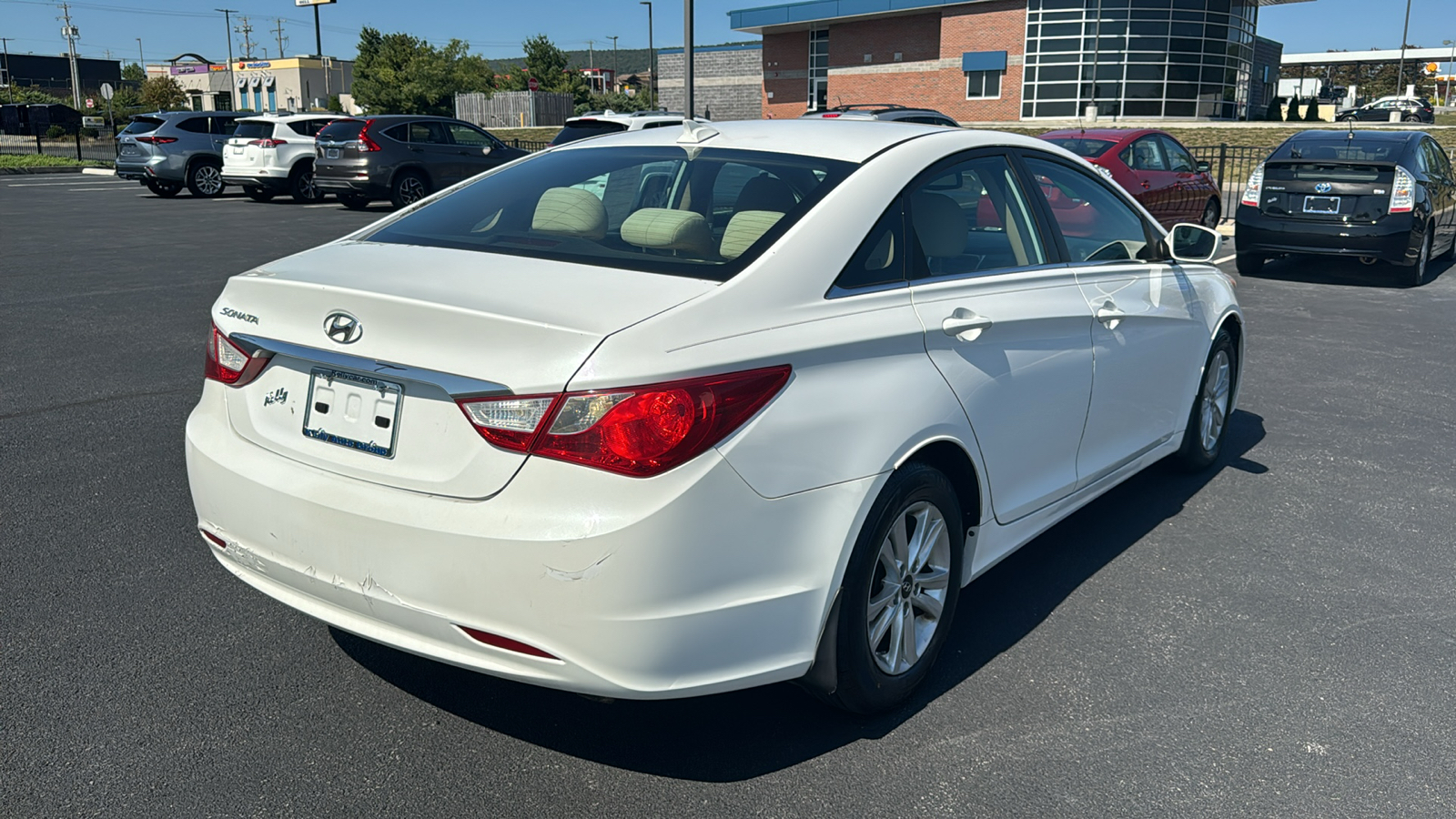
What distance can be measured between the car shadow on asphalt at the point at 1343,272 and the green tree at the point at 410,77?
58.9 metres

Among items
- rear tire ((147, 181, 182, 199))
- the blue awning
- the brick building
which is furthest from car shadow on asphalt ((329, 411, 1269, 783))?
the blue awning

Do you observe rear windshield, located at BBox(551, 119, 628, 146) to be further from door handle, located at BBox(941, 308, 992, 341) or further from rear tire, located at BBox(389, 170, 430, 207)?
door handle, located at BBox(941, 308, 992, 341)

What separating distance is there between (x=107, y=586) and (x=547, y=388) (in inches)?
93.0

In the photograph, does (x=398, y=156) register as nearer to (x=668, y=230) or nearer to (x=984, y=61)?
(x=668, y=230)

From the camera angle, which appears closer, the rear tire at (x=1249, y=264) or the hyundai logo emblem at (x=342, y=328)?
the hyundai logo emblem at (x=342, y=328)

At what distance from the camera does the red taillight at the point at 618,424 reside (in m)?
2.49

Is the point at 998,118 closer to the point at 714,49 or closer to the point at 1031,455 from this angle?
the point at 714,49

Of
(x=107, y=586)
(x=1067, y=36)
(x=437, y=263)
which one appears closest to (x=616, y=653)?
(x=437, y=263)

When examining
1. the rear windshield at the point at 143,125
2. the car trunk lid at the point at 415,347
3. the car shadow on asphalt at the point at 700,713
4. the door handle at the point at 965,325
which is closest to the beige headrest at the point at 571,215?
the car trunk lid at the point at 415,347

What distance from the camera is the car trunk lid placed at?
8.43ft

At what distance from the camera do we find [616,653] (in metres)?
2.58

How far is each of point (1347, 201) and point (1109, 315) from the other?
30.4 feet

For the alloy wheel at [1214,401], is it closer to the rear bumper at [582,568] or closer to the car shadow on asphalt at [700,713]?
the car shadow on asphalt at [700,713]

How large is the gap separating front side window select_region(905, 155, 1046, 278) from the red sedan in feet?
32.0
